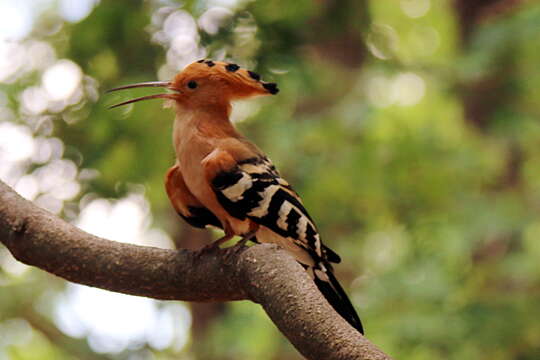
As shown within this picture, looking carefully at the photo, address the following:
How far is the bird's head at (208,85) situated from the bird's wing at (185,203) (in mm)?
208

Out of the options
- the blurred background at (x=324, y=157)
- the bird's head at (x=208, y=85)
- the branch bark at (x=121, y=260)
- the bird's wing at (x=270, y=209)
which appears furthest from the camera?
the blurred background at (x=324, y=157)

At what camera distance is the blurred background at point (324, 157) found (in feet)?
12.5

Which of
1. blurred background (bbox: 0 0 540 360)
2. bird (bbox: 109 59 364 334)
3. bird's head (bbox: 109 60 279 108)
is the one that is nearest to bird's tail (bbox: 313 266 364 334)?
bird (bbox: 109 59 364 334)

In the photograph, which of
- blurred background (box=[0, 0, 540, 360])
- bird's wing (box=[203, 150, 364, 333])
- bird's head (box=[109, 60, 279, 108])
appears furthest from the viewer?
blurred background (box=[0, 0, 540, 360])

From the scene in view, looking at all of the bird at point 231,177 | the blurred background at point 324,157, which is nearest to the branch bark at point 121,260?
the bird at point 231,177

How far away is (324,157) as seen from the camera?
5238mm

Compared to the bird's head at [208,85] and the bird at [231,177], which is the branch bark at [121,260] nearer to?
the bird at [231,177]

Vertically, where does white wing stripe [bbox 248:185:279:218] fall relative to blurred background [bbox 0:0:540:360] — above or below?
below

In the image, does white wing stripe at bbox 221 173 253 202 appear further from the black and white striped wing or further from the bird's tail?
the bird's tail

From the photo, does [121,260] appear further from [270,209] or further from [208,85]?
[208,85]

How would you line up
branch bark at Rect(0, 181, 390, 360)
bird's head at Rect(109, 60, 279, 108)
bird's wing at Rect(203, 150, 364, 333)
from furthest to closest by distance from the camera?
bird's head at Rect(109, 60, 279, 108)
bird's wing at Rect(203, 150, 364, 333)
branch bark at Rect(0, 181, 390, 360)

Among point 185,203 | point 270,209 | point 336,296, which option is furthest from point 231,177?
point 336,296

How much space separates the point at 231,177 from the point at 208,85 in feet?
1.03

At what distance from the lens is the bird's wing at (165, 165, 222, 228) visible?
221 cm
